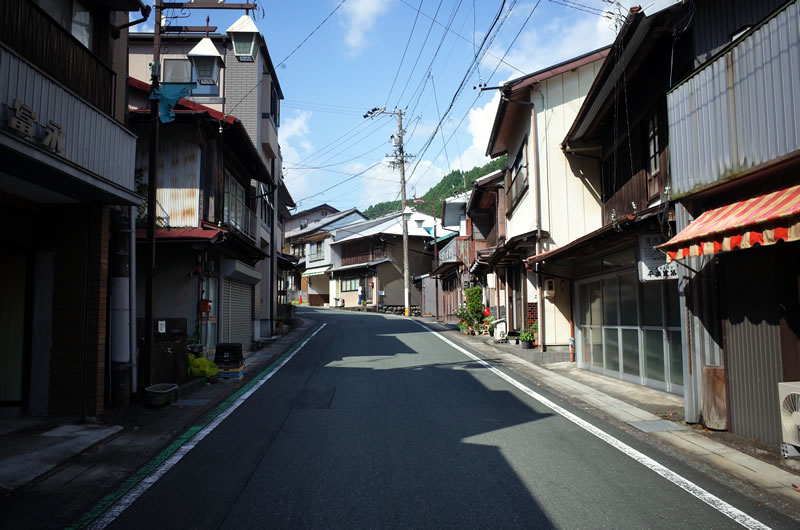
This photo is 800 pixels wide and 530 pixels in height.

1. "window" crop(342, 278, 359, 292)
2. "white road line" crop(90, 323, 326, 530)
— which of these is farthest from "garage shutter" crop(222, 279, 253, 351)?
"window" crop(342, 278, 359, 292)

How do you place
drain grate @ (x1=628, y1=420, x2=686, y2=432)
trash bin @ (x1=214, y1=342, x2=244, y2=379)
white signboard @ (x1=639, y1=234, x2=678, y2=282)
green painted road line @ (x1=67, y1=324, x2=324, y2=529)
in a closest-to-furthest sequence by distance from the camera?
1. green painted road line @ (x1=67, y1=324, x2=324, y2=529)
2. drain grate @ (x1=628, y1=420, x2=686, y2=432)
3. white signboard @ (x1=639, y1=234, x2=678, y2=282)
4. trash bin @ (x1=214, y1=342, x2=244, y2=379)

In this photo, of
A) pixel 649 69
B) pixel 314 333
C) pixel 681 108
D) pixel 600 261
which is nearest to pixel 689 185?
pixel 681 108

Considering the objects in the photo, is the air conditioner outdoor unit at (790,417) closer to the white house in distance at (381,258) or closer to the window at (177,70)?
the window at (177,70)

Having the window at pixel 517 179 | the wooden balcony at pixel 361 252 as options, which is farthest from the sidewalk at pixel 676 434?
the wooden balcony at pixel 361 252

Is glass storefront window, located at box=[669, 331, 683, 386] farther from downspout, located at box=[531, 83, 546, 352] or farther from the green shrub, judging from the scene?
the green shrub

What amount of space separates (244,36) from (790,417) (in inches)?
436

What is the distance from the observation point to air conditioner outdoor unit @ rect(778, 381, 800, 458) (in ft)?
19.6

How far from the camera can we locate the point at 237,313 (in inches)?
737

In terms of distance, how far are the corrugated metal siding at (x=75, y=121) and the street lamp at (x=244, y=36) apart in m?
3.31

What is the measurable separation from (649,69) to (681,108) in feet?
10.6

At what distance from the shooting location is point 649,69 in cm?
1108

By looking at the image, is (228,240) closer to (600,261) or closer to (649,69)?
(600,261)

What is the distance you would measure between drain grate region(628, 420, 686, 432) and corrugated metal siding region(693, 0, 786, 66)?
17.4 feet

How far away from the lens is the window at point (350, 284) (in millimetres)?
52425
